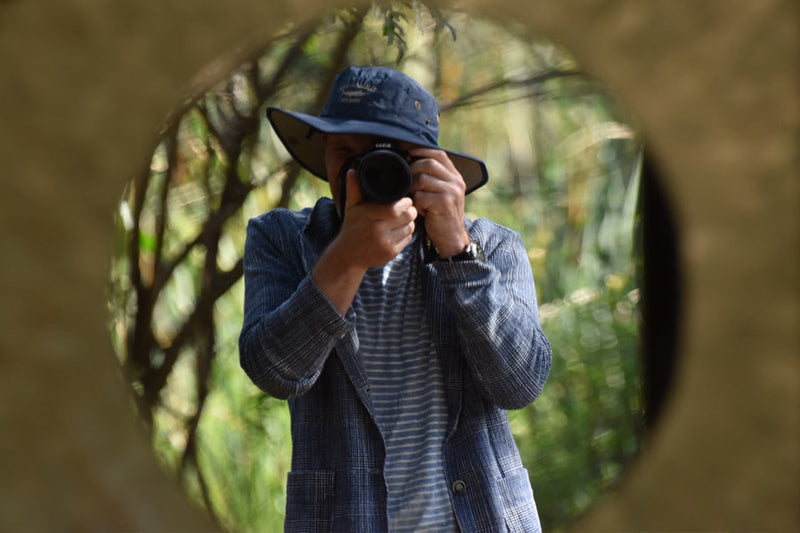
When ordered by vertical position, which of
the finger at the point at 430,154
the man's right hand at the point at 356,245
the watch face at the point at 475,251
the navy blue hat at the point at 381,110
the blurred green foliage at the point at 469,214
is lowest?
the blurred green foliage at the point at 469,214

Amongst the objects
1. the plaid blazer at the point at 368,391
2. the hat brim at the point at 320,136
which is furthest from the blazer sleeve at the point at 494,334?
the hat brim at the point at 320,136

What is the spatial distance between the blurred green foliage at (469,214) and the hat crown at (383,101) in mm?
41

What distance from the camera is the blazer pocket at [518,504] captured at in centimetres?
56

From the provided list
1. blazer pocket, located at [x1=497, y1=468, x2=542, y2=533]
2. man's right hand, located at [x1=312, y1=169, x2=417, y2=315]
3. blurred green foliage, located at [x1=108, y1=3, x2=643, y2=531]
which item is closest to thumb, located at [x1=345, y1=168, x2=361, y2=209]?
man's right hand, located at [x1=312, y1=169, x2=417, y2=315]

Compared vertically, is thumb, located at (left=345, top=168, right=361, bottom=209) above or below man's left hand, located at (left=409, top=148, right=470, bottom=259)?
above

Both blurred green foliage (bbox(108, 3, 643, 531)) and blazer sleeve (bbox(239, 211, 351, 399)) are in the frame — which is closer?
blazer sleeve (bbox(239, 211, 351, 399))

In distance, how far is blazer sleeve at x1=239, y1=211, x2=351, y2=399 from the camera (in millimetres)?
541

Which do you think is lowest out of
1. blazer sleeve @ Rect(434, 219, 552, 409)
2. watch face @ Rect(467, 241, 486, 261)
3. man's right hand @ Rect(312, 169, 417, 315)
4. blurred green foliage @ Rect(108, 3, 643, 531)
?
blurred green foliage @ Rect(108, 3, 643, 531)

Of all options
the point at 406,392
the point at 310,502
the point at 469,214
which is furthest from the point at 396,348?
the point at 469,214

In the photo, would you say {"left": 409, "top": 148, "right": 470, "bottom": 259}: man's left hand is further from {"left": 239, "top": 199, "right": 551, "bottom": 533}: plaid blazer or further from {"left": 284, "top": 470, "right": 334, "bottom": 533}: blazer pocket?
{"left": 284, "top": 470, "right": 334, "bottom": 533}: blazer pocket

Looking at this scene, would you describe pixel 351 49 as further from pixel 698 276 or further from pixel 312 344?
pixel 698 276

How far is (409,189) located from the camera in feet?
1.84

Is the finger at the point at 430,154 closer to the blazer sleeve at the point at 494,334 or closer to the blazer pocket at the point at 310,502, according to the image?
the blazer sleeve at the point at 494,334

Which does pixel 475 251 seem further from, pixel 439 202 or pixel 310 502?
pixel 310 502
